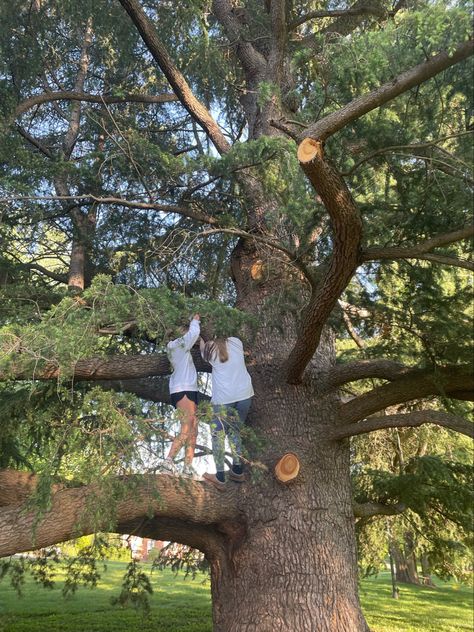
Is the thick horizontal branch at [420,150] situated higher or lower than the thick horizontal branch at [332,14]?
lower

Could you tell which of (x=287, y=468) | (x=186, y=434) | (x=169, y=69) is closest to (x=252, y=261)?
(x=169, y=69)

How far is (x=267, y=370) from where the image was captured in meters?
5.94

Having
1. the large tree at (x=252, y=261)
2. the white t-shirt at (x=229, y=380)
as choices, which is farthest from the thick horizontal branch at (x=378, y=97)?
the white t-shirt at (x=229, y=380)

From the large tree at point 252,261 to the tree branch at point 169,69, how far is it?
0.08 feet

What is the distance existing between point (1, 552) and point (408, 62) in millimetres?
4211

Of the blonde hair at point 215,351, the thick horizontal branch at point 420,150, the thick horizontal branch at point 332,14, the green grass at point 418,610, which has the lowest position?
the green grass at point 418,610

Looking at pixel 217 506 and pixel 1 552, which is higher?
pixel 217 506

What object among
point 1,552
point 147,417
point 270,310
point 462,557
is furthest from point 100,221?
point 462,557

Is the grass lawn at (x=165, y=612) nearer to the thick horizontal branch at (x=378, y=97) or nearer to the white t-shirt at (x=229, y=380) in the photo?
the white t-shirt at (x=229, y=380)

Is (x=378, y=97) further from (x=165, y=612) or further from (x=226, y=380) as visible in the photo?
(x=165, y=612)

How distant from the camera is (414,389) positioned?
16.7 ft

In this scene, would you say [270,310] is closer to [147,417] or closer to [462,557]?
[147,417]

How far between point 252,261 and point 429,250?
110 inches

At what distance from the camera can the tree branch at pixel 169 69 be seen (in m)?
5.72
